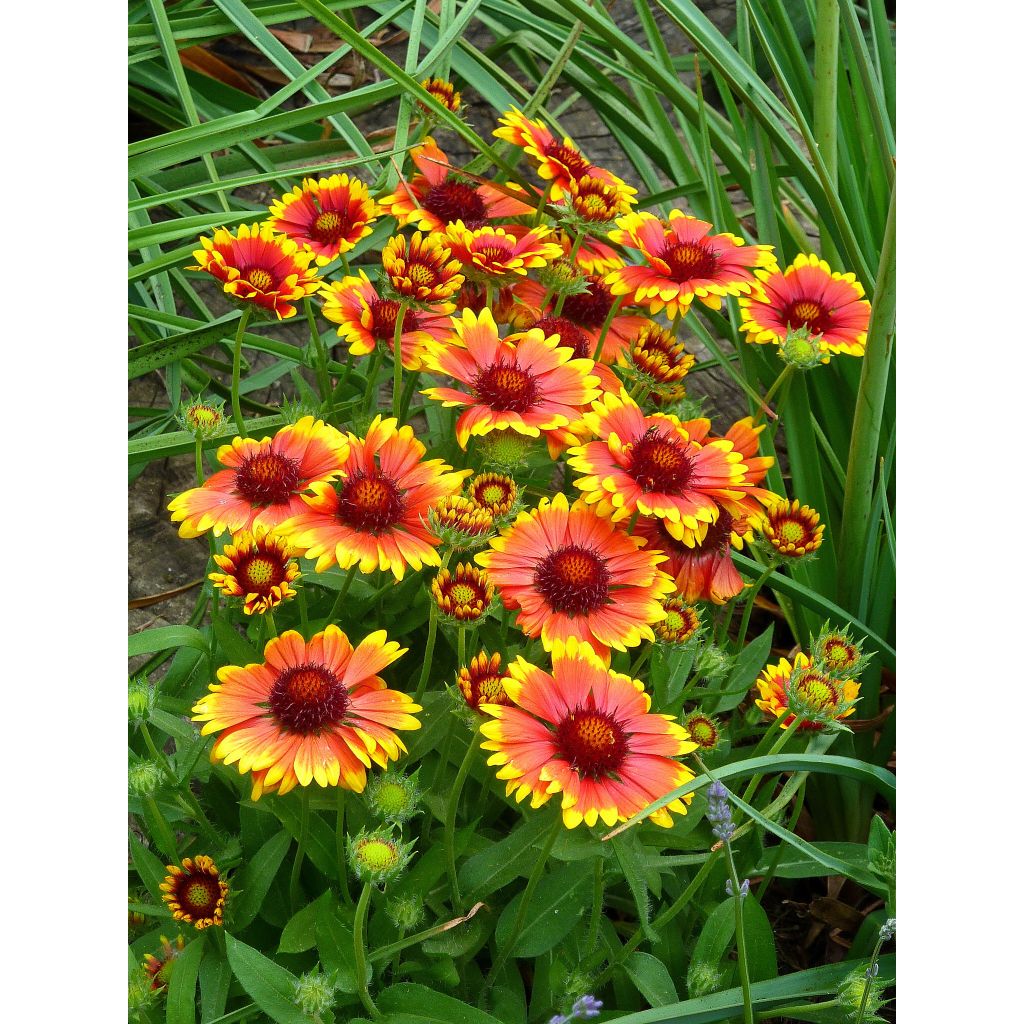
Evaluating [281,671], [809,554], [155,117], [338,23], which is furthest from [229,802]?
[155,117]

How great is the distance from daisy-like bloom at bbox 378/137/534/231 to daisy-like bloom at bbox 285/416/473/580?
0.33 m

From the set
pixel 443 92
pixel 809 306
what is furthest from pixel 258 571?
pixel 443 92

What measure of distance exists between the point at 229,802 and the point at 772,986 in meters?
0.48

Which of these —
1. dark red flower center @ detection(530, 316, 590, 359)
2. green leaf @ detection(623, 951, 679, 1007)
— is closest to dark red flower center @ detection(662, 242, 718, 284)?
dark red flower center @ detection(530, 316, 590, 359)

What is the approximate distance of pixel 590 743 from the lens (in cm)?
70

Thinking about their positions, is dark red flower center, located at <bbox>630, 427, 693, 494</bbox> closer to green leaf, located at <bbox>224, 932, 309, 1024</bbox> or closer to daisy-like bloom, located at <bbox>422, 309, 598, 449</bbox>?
daisy-like bloom, located at <bbox>422, 309, 598, 449</bbox>

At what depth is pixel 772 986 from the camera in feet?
2.70

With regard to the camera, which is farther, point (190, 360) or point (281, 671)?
point (190, 360)

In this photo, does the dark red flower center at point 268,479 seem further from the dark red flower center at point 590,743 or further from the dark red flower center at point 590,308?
the dark red flower center at point 590,308

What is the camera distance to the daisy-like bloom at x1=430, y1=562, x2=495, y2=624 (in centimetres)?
73

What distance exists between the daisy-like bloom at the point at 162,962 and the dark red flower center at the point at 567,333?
1.92 feet

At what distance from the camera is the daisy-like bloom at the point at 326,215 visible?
100 centimetres

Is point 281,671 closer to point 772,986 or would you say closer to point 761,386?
point 772,986

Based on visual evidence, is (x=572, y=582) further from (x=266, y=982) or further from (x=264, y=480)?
(x=266, y=982)
